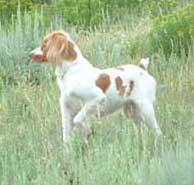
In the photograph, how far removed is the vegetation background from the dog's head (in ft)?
2.00

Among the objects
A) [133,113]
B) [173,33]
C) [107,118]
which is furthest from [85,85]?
[173,33]

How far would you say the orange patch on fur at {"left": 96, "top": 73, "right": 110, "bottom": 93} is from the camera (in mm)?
7020

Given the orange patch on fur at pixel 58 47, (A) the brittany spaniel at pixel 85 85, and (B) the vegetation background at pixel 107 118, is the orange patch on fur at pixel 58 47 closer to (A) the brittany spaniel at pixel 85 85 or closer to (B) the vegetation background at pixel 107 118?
(A) the brittany spaniel at pixel 85 85

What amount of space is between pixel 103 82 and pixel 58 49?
0.45 meters

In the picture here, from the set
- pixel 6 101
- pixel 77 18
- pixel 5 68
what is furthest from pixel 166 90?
pixel 77 18

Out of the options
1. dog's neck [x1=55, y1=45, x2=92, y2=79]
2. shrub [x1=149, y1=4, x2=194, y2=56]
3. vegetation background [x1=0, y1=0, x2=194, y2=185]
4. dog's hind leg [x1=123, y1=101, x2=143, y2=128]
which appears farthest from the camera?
shrub [x1=149, y1=4, x2=194, y2=56]

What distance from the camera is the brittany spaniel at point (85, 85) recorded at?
22.9 ft

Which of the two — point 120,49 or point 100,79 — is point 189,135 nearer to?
point 100,79

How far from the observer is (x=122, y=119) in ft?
24.6

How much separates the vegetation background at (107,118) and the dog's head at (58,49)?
611 mm

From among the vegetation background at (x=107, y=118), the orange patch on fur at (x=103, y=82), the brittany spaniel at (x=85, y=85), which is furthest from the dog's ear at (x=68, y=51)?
the vegetation background at (x=107, y=118)

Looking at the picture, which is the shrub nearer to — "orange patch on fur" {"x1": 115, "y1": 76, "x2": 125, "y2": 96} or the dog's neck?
"orange patch on fur" {"x1": 115, "y1": 76, "x2": 125, "y2": 96}

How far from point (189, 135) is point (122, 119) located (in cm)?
96

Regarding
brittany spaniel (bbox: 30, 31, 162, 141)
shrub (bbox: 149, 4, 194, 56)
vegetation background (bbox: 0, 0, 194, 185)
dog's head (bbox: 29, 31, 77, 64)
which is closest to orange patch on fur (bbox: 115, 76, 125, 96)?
brittany spaniel (bbox: 30, 31, 162, 141)
